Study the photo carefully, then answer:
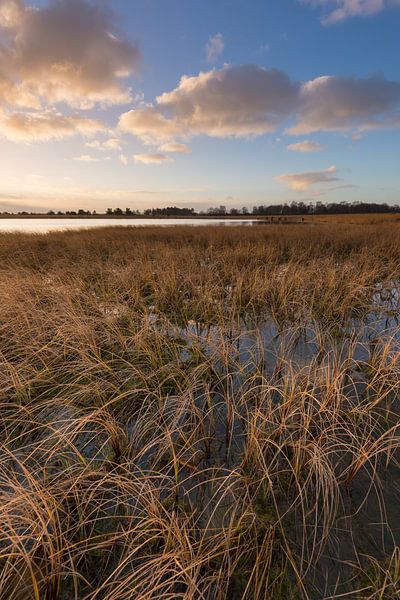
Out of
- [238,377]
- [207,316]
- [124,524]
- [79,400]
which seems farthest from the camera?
[207,316]

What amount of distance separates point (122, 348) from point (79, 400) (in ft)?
4.39

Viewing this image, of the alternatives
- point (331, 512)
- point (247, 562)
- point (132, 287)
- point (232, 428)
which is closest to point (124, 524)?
point (247, 562)

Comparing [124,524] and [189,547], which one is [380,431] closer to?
[189,547]

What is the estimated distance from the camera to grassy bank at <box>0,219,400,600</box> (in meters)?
1.60

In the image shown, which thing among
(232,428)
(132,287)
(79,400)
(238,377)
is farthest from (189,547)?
(132,287)

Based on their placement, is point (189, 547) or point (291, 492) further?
point (291, 492)

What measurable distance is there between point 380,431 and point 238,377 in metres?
1.63

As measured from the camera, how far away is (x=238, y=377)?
377 cm

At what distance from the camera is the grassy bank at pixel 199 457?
1.60m

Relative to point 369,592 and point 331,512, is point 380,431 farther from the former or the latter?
point 369,592

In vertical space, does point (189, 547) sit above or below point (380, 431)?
above

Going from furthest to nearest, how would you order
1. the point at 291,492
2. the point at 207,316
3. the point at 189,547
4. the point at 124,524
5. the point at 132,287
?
the point at 132,287, the point at 207,316, the point at 291,492, the point at 124,524, the point at 189,547

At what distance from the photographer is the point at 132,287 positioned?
24.5ft

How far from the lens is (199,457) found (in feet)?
8.20
